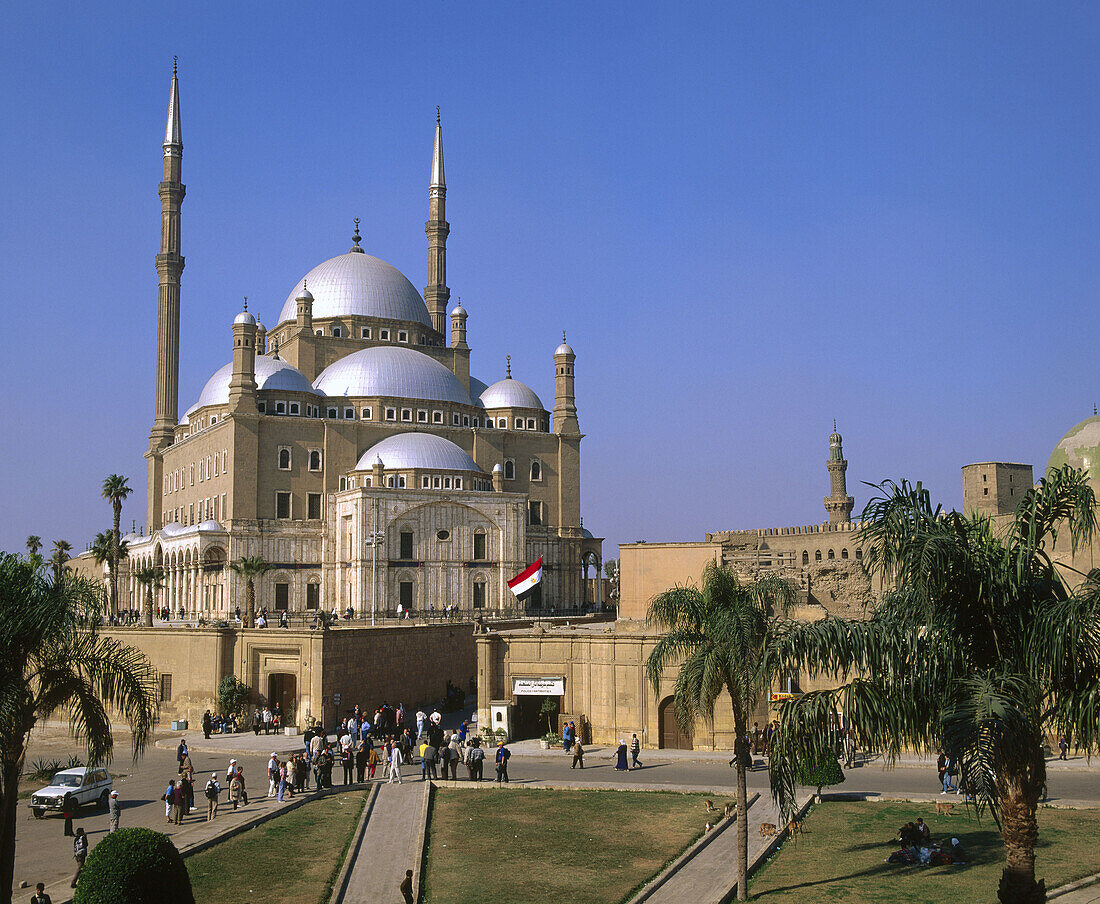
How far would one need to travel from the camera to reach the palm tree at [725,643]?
16625 mm

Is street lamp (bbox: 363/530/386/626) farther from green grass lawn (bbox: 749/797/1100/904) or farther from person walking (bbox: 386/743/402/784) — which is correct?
green grass lawn (bbox: 749/797/1100/904)

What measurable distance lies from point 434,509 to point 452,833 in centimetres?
3446

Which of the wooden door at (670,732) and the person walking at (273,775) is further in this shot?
the wooden door at (670,732)

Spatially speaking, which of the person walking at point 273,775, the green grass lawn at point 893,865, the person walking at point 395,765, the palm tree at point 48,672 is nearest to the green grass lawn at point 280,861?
the person walking at point 273,775

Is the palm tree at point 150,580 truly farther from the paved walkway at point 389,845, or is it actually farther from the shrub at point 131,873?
the shrub at point 131,873

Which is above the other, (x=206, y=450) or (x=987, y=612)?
(x=206, y=450)

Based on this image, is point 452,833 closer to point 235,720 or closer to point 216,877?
point 216,877

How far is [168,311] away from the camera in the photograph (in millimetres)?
64438

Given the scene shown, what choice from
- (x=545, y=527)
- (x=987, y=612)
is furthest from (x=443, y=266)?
(x=987, y=612)

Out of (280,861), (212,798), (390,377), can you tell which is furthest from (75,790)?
(390,377)

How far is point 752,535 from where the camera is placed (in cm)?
6850

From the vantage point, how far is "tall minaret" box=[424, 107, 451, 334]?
7144cm

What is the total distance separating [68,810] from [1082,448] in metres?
31.0

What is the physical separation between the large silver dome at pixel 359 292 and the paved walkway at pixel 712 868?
5000 cm
